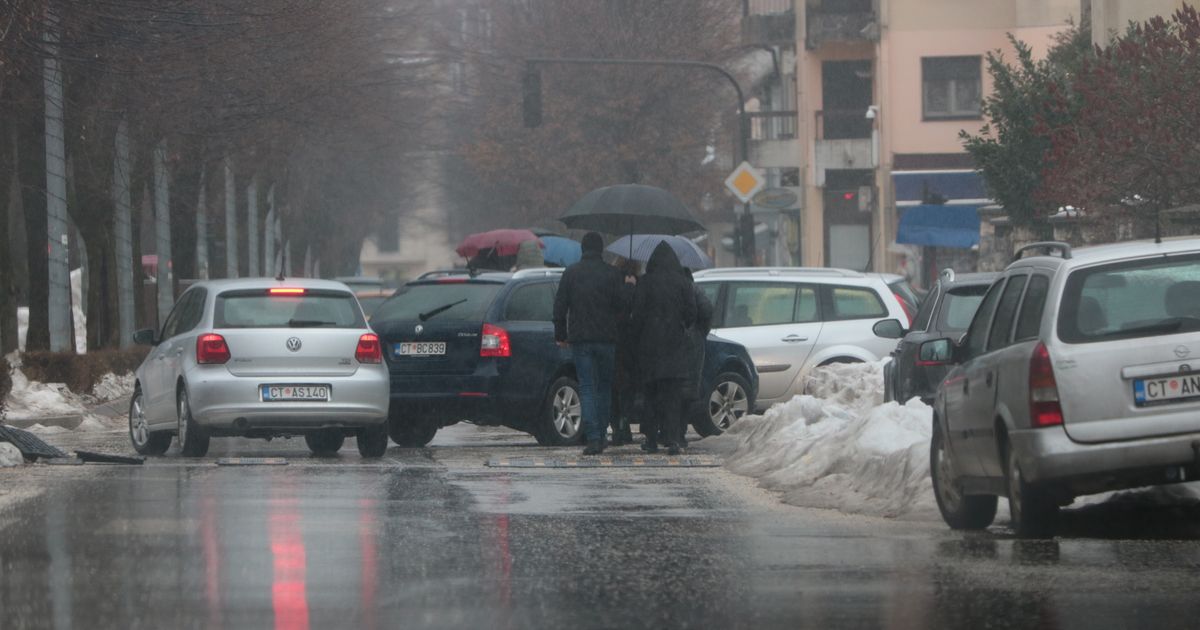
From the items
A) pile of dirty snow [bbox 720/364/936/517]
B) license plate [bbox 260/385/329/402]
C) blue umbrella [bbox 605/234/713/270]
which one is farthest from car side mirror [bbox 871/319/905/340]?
license plate [bbox 260/385/329/402]

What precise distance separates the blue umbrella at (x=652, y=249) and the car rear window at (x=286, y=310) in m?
3.50

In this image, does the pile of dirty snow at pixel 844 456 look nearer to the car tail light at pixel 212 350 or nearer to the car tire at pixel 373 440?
the car tire at pixel 373 440

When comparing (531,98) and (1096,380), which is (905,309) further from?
(531,98)

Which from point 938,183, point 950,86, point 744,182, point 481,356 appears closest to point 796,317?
point 481,356

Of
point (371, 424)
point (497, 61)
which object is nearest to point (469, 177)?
point (497, 61)

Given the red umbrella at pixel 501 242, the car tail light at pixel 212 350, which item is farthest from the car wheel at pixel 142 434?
the red umbrella at pixel 501 242

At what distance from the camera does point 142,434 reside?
19.6 metres

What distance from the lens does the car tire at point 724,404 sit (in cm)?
2123

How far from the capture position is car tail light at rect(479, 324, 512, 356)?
63.5 feet

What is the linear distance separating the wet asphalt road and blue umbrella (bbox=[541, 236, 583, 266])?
1050 inches

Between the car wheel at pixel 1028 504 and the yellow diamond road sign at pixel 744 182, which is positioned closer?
the car wheel at pixel 1028 504

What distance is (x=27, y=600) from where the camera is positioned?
345 inches

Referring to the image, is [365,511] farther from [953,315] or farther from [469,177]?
[469,177]

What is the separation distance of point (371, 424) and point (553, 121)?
1743 inches
